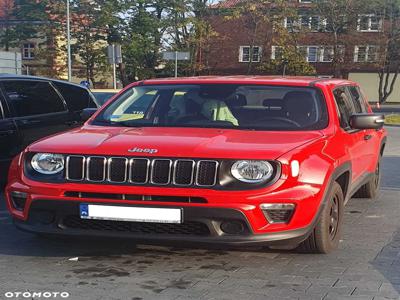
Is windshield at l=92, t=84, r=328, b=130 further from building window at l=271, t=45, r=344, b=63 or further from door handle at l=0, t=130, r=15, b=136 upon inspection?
building window at l=271, t=45, r=344, b=63

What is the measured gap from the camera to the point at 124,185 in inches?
164

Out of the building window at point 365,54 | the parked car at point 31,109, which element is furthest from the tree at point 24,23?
the parked car at point 31,109

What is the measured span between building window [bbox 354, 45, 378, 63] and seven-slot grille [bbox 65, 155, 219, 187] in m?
47.9

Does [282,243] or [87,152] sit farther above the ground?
[87,152]

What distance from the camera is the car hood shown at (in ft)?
13.6

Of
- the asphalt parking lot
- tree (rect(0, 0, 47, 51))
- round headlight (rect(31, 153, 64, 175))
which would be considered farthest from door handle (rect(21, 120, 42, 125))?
tree (rect(0, 0, 47, 51))

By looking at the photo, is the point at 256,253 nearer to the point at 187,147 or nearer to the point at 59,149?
the point at 187,147

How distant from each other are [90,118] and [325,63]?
5313 centimetres

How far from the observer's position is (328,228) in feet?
15.5

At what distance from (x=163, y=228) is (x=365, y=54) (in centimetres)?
4904

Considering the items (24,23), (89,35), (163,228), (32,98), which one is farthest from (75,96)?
(24,23)

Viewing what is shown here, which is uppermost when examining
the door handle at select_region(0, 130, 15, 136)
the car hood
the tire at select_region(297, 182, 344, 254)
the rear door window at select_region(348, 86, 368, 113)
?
the rear door window at select_region(348, 86, 368, 113)

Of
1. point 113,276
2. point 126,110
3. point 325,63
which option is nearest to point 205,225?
point 113,276

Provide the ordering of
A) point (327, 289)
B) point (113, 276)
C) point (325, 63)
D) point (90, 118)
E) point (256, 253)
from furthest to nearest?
point (325, 63) → point (90, 118) → point (256, 253) → point (113, 276) → point (327, 289)
